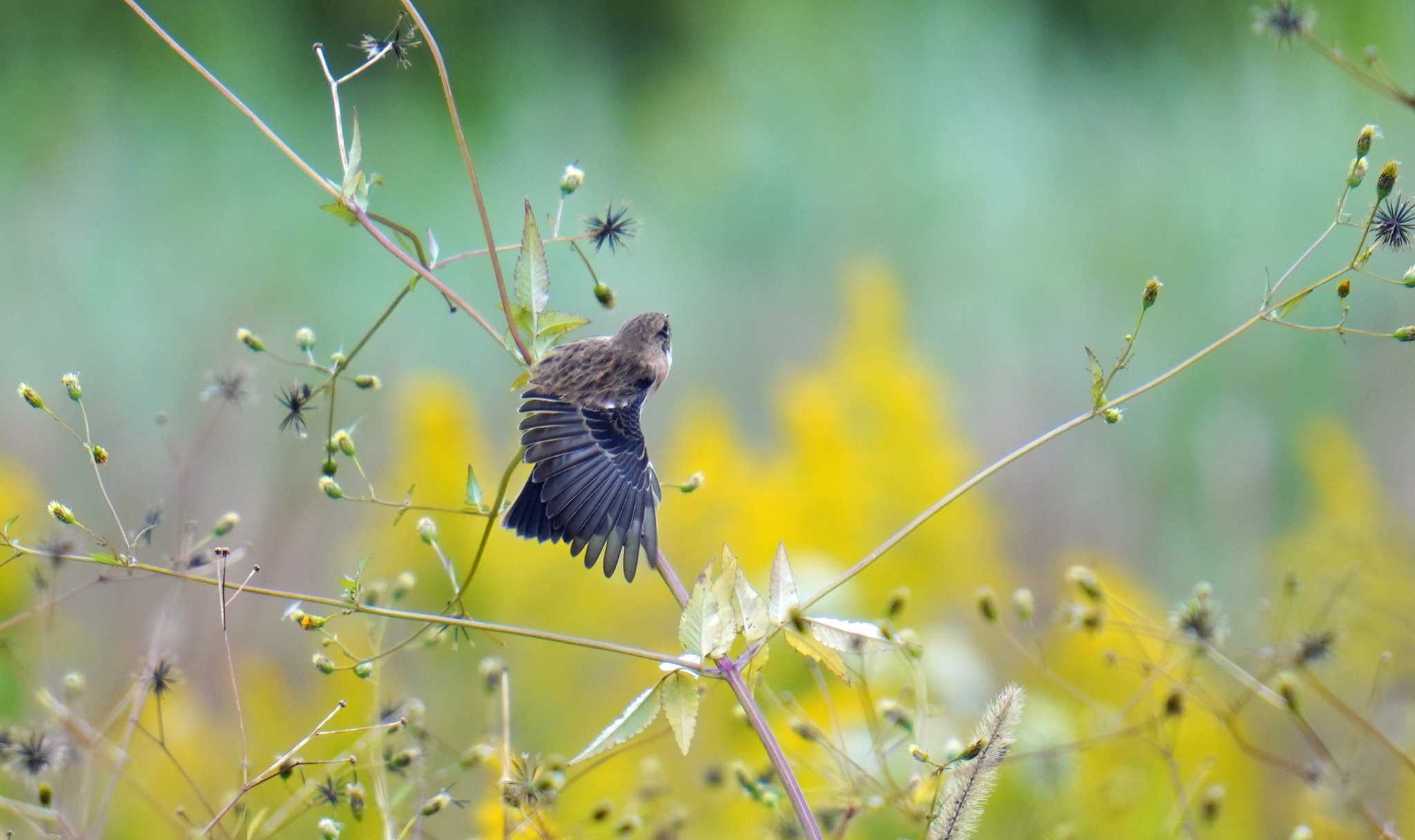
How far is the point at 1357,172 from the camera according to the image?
→ 0.47 m

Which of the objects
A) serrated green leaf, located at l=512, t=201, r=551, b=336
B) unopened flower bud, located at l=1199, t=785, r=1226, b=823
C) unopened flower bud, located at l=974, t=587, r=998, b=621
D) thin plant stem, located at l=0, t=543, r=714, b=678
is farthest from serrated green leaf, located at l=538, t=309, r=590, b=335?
unopened flower bud, located at l=1199, t=785, r=1226, b=823

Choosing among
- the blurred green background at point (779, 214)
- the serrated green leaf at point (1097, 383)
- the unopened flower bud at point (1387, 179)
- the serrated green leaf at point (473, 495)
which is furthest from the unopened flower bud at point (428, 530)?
the blurred green background at point (779, 214)

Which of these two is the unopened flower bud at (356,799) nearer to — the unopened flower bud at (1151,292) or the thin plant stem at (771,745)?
the thin plant stem at (771,745)

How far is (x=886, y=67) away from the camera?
9.62 ft

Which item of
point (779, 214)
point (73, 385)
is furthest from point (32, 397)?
point (779, 214)

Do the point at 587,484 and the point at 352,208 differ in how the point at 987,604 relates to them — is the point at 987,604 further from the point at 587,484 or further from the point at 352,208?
the point at 352,208

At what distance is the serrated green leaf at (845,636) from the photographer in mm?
425

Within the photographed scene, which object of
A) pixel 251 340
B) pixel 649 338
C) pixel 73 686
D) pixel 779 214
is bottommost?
pixel 73 686

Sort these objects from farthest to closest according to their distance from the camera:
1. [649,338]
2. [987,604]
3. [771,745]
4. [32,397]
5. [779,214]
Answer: [779,214]
[649,338]
[987,604]
[32,397]
[771,745]

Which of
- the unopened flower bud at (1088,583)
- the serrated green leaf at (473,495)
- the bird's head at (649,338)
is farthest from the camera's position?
the bird's head at (649,338)

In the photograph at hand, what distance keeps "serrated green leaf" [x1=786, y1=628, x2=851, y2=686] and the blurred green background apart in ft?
6.37

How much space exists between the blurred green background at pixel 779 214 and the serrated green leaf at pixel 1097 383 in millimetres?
1916

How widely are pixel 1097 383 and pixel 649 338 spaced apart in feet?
1.08

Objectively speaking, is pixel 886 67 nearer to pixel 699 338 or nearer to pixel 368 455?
pixel 699 338
